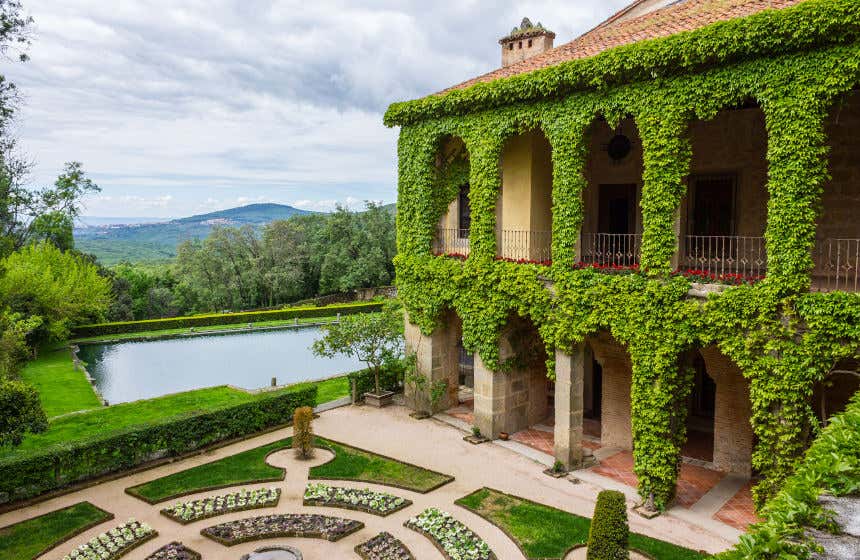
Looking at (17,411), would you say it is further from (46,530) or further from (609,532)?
(609,532)

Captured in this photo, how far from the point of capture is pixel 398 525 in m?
12.6

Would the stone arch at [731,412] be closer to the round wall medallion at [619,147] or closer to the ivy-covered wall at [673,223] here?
the ivy-covered wall at [673,223]

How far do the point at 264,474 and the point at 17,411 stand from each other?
216 inches

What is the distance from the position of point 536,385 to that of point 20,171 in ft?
69.7

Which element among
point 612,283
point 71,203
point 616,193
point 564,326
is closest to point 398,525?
point 564,326

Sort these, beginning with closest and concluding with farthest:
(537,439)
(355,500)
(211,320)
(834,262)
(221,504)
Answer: (221,504), (355,500), (834,262), (537,439), (211,320)

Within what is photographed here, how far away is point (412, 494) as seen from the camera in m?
14.0

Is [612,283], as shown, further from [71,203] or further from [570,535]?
[71,203]

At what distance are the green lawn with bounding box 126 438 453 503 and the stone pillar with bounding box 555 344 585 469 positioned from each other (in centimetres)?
304

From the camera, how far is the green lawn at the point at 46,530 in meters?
11.6

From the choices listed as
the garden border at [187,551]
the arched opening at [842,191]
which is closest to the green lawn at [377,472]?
the garden border at [187,551]

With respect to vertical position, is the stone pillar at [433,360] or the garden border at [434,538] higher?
the stone pillar at [433,360]

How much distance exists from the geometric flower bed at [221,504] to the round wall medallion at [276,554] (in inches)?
82.0

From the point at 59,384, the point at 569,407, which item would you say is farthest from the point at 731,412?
the point at 59,384
